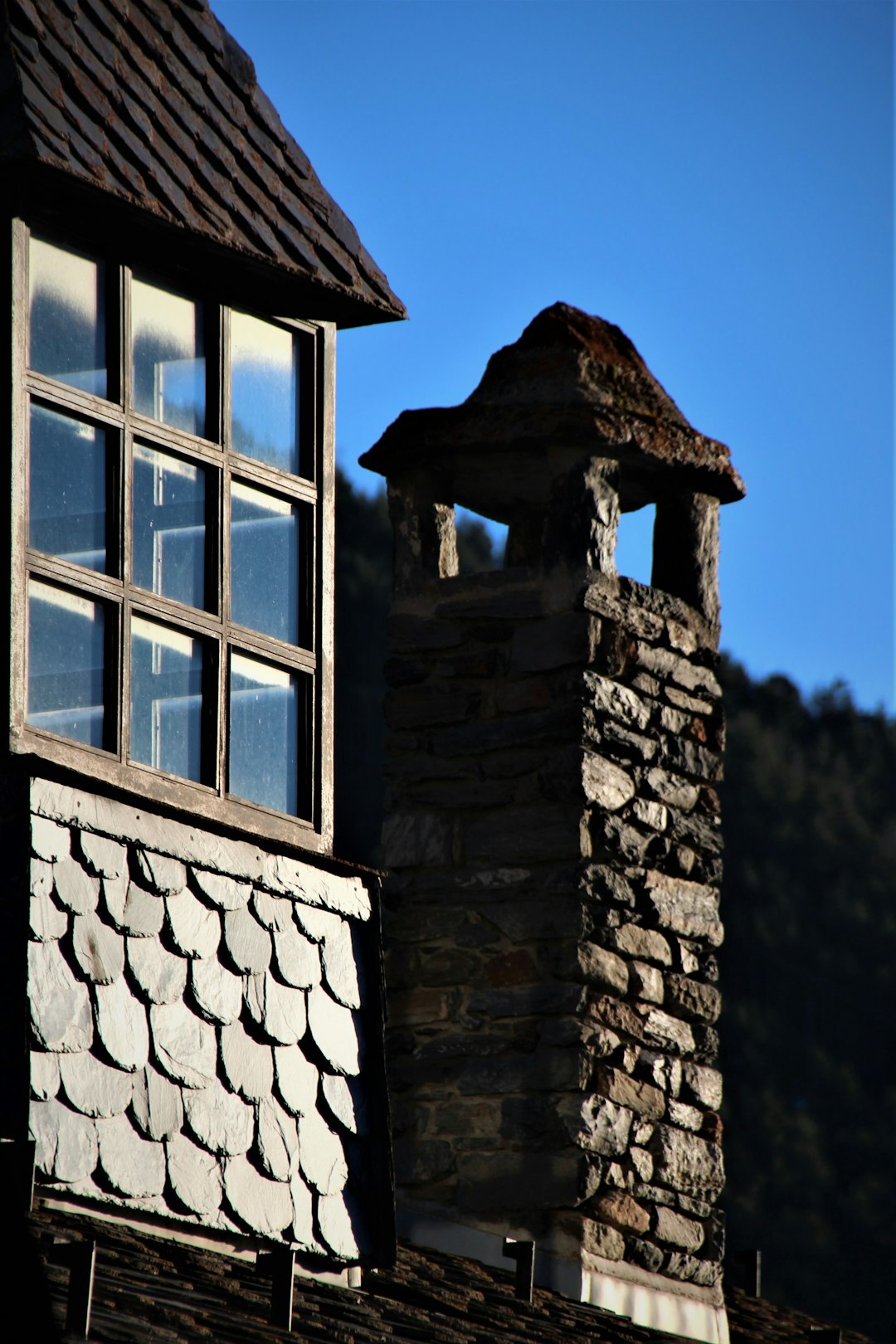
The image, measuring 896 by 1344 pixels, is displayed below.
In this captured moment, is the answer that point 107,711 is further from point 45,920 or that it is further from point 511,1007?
point 511,1007

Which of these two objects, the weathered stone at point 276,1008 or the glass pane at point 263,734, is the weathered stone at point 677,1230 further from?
the glass pane at point 263,734

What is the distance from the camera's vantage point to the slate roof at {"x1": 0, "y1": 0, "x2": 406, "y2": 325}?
451 cm

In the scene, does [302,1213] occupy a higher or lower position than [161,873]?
lower

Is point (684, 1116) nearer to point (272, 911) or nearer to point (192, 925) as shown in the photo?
point (272, 911)

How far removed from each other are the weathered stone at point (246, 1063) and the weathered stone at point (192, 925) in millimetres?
176

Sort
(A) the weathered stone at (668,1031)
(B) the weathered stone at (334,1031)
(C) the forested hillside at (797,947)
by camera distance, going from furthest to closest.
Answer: (C) the forested hillside at (797,947) → (A) the weathered stone at (668,1031) → (B) the weathered stone at (334,1031)

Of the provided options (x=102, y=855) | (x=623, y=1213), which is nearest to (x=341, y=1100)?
(x=102, y=855)

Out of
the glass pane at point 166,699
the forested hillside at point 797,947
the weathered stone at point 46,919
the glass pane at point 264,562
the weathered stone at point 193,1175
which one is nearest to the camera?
the weathered stone at point 46,919

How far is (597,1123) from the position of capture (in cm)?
648

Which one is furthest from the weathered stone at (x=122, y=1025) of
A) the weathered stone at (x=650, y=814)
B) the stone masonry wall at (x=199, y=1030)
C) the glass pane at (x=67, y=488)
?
the weathered stone at (x=650, y=814)

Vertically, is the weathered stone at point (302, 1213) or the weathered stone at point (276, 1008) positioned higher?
the weathered stone at point (276, 1008)

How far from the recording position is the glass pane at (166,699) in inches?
177

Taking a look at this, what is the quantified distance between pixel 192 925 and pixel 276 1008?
12.6 inches

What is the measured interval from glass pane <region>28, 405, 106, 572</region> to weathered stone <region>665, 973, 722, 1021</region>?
10.1 ft
